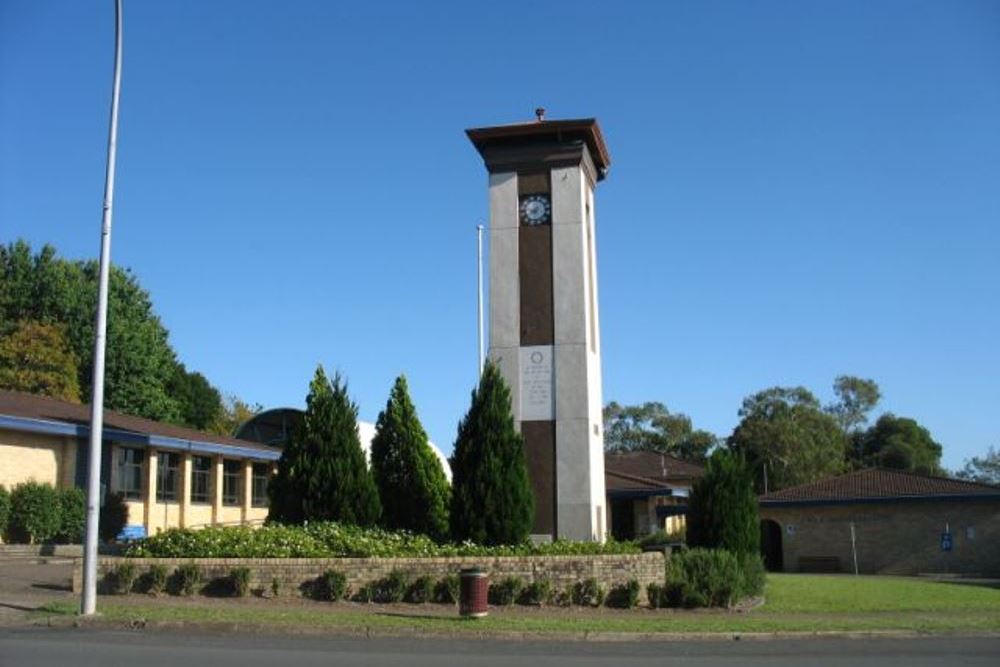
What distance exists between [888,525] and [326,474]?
28.0m

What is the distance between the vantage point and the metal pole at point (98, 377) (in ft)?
52.7

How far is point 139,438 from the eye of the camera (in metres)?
32.5

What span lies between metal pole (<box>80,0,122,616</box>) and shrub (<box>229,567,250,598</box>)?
9.12 ft

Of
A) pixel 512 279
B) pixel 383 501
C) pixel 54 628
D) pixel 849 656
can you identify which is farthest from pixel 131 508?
pixel 849 656

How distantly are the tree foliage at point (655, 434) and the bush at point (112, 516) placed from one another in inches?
2824

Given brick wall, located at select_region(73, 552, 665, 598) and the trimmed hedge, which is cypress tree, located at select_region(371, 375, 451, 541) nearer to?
Result: the trimmed hedge

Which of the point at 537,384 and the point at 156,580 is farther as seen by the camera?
the point at 537,384

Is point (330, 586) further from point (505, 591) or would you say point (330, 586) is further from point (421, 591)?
point (505, 591)

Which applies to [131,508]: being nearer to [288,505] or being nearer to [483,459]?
[288,505]

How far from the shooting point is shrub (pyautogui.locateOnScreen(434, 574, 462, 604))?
61.1 feet

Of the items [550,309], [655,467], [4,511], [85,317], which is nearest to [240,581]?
[550,309]

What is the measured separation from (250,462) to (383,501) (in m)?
17.2

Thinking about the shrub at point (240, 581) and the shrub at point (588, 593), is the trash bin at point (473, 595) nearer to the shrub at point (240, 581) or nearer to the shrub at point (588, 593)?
the shrub at point (588, 593)

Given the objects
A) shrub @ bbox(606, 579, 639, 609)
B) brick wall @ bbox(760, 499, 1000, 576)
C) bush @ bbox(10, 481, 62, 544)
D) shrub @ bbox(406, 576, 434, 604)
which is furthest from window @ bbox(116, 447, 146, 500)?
brick wall @ bbox(760, 499, 1000, 576)
